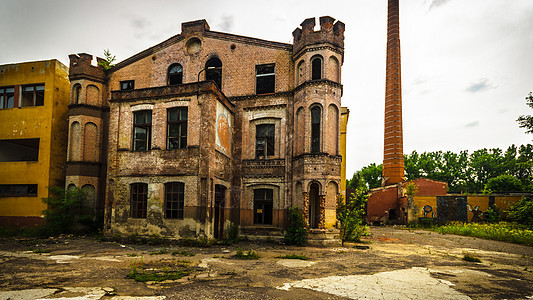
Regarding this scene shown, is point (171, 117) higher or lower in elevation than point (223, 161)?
higher

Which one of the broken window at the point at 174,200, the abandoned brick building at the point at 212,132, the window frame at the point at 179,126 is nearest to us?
the broken window at the point at 174,200

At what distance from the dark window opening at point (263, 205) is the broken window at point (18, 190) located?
39.3 ft

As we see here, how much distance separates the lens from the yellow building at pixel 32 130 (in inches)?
659

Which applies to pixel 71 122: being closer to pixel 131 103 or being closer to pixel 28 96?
pixel 28 96

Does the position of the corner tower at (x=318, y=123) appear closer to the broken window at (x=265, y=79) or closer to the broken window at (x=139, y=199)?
the broken window at (x=265, y=79)

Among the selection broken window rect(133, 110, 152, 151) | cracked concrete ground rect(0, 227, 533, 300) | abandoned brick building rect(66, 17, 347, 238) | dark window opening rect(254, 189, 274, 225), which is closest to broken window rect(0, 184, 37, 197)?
abandoned brick building rect(66, 17, 347, 238)

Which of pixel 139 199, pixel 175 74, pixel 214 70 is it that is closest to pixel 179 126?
pixel 139 199

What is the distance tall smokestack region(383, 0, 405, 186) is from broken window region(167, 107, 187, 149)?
22896 millimetres

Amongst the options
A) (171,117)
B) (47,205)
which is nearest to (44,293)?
(171,117)

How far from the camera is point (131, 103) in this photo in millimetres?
14312

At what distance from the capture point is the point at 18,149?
19.6 meters

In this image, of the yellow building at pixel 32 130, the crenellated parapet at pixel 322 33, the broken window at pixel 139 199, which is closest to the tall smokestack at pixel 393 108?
the crenellated parapet at pixel 322 33

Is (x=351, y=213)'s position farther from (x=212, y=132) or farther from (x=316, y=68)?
(x=212, y=132)

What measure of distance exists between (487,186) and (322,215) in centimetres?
3864
